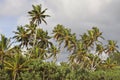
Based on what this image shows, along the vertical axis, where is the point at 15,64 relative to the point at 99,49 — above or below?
below

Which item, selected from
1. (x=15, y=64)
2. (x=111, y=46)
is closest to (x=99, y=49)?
(x=111, y=46)

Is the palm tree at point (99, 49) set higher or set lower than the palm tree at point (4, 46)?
higher

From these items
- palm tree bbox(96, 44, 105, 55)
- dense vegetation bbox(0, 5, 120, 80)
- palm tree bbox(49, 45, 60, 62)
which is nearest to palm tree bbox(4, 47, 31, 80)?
dense vegetation bbox(0, 5, 120, 80)

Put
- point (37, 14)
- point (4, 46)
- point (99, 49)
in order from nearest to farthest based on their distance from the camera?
point (4, 46), point (37, 14), point (99, 49)

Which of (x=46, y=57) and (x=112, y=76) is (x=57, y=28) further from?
(x=112, y=76)

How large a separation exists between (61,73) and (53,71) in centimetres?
312

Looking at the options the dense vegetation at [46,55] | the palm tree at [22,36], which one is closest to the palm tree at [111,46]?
the dense vegetation at [46,55]

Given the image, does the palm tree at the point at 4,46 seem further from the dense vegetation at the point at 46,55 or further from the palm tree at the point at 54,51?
→ the palm tree at the point at 54,51

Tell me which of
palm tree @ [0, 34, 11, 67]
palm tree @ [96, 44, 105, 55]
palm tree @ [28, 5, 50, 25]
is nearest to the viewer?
palm tree @ [0, 34, 11, 67]

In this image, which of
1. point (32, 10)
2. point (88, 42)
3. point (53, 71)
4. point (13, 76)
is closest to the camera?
point (13, 76)

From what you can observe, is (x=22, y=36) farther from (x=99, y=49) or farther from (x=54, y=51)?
(x=99, y=49)

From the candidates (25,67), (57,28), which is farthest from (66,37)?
(25,67)

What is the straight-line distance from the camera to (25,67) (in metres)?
79.1

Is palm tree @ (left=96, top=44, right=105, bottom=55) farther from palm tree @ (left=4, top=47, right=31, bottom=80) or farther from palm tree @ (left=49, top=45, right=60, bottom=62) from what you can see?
palm tree @ (left=4, top=47, right=31, bottom=80)
